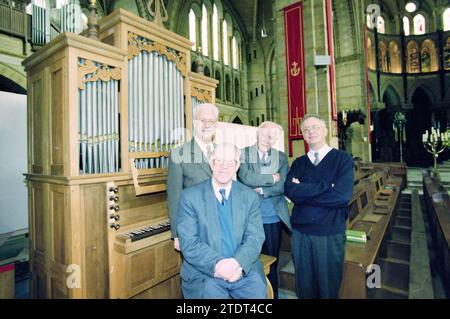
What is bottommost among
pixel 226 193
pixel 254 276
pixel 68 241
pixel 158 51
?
pixel 254 276

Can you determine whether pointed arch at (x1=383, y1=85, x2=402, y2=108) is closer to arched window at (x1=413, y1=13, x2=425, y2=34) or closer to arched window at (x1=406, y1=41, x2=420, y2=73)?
arched window at (x1=406, y1=41, x2=420, y2=73)

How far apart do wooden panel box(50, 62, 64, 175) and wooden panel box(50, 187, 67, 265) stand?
0.65 ft

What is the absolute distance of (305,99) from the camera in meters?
6.16

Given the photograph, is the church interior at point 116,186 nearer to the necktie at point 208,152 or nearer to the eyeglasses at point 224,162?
the necktie at point 208,152

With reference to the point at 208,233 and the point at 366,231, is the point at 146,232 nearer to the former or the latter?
the point at 208,233

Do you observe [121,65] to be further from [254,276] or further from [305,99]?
[305,99]

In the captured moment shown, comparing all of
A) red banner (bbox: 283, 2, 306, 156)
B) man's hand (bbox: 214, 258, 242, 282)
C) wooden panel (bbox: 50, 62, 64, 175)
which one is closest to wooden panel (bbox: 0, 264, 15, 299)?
wooden panel (bbox: 50, 62, 64, 175)

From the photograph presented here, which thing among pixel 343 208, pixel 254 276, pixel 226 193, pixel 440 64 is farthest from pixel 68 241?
pixel 440 64

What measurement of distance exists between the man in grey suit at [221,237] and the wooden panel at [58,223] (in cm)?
116

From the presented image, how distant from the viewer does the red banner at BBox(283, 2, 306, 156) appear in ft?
20.2

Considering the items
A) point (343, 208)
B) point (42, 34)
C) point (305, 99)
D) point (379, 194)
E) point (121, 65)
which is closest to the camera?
point (343, 208)

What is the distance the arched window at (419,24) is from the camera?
1967 centimetres

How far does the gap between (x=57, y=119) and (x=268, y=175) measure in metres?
1.97
